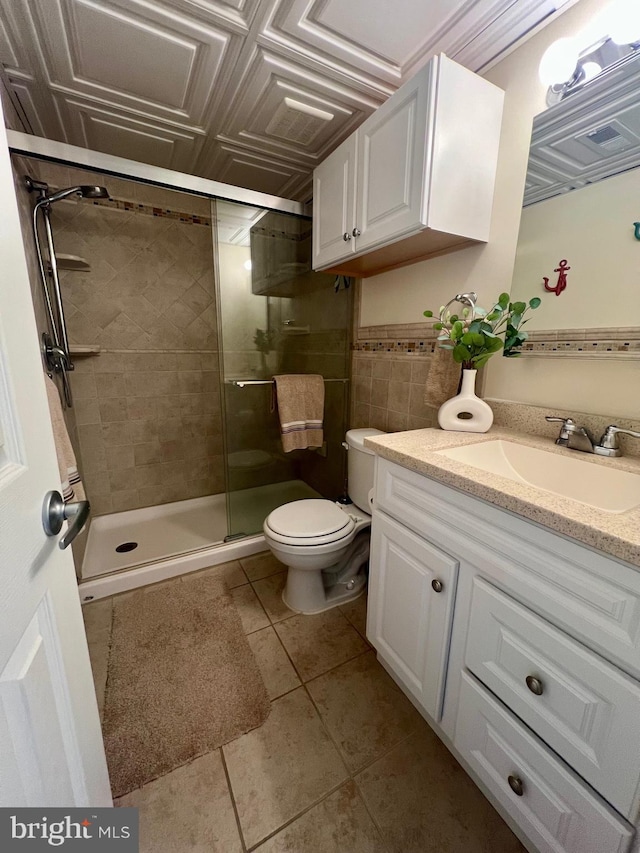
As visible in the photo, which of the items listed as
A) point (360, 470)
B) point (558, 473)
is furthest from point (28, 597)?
point (360, 470)

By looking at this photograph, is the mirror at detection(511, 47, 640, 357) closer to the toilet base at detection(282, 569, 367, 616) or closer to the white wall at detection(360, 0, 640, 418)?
the white wall at detection(360, 0, 640, 418)

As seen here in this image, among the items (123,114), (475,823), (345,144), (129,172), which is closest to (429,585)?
(475,823)

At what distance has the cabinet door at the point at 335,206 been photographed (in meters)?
1.40

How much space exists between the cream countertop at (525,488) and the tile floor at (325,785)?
0.87 metres

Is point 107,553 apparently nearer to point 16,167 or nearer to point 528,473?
point 16,167

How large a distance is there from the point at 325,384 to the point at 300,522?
0.89 m

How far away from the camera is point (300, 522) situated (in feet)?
4.91

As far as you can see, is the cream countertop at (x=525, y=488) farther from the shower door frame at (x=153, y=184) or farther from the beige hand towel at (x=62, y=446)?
the shower door frame at (x=153, y=184)

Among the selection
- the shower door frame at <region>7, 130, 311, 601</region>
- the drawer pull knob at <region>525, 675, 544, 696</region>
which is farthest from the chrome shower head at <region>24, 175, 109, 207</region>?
the drawer pull knob at <region>525, 675, 544, 696</region>

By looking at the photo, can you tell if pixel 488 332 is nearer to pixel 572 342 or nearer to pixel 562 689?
pixel 572 342

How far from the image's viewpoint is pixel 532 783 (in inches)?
28.3

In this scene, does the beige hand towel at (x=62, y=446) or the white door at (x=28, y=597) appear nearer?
the white door at (x=28, y=597)

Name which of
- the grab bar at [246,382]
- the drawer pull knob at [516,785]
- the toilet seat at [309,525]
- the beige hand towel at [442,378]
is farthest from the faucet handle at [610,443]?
the grab bar at [246,382]

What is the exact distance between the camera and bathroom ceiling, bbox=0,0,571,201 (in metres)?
1.02
